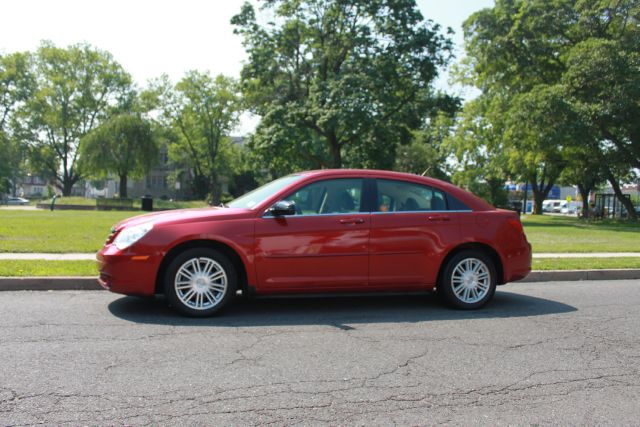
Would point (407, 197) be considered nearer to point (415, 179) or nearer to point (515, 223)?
point (415, 179)

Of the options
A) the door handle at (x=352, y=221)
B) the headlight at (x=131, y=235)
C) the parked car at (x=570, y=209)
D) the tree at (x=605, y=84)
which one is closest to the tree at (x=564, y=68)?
the tree at (x=605, y=84)

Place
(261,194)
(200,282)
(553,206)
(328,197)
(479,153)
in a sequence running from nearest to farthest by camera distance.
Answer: (200,282)
(328,197)
(261,194)
(479,153)
(553,206)

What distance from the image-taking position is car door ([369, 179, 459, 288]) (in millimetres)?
6445

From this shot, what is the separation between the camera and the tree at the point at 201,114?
212 feet

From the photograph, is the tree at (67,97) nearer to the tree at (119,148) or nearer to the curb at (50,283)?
the tree at (119,148)

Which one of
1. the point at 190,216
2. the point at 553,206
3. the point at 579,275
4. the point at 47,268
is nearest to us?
the point at 190,216

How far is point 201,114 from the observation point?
65.5 m

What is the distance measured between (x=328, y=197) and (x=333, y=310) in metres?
1.36

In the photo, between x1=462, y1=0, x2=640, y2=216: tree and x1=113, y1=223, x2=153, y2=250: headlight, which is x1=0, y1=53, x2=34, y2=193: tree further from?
x1=113, y1=223, x2=153, y2=250: headlight

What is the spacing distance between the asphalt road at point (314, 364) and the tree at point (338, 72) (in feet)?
78.8

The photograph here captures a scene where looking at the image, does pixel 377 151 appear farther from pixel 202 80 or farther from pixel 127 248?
pixel 202 80

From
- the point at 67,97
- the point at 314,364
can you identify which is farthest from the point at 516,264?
the point at 67,97

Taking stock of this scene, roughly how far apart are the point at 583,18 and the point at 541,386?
32.0 metres

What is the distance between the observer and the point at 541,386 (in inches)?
163
